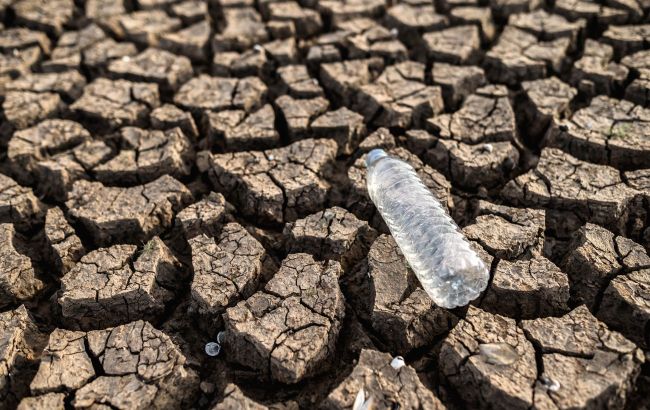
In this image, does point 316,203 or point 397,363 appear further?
point 316,203

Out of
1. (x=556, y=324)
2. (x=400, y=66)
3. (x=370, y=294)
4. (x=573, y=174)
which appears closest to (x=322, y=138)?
(x=400, y=66)

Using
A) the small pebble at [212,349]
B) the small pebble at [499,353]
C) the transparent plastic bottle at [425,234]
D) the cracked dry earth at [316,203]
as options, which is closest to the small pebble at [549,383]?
the cracked dry earth at [316,203]

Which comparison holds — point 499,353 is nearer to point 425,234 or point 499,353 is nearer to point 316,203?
point 425,234

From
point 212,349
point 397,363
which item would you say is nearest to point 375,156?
point 397,363

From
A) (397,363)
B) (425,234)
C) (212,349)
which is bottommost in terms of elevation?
(212,349)

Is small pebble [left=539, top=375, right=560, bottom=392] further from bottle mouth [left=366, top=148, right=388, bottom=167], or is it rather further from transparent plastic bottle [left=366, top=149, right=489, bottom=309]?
bottle mouth [left=366, top=148, right=388, bottom=167]

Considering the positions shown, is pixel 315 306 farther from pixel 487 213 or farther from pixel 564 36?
pixel 564 36
